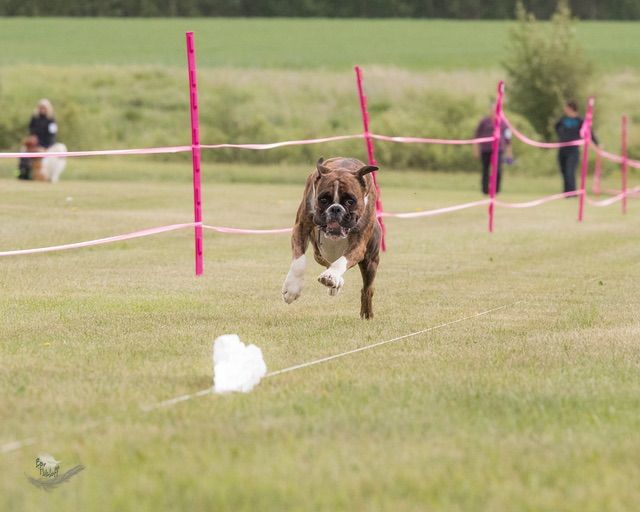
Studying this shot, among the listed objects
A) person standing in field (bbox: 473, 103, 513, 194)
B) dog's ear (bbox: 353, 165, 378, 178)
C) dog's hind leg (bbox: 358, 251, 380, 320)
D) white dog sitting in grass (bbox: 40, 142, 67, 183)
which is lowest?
white dog sitting in grass (bbox: 40, 142, 67, 183)

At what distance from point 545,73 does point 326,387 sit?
126ft

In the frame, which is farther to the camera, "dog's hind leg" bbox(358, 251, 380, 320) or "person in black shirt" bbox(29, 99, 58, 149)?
"person in black shirt" bbox(29, 99, 58, 149)

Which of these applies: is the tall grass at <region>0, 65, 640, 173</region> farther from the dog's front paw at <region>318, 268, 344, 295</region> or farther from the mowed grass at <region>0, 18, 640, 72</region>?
the dog's front paw at <region>318, 268, 344, 295</region>

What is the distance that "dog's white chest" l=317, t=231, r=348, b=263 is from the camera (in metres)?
8.75

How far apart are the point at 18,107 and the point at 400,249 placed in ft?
105

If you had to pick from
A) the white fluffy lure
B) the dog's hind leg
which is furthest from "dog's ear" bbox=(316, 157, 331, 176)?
the white fluffy lure

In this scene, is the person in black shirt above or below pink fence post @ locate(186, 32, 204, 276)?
below

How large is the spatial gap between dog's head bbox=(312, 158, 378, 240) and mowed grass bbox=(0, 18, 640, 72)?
177ft

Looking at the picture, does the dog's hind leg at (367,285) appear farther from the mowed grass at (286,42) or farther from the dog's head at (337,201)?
the mowed grass at (286,42)

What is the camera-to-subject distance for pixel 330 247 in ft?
29.0

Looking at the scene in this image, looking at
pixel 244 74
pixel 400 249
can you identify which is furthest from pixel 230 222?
pixel 244 74

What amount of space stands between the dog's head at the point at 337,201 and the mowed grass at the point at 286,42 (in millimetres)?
54067

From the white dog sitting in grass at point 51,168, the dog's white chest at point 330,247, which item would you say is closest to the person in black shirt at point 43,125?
the white dog sitting in grass at point 51,168

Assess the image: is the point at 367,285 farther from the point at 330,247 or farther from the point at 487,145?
the point at 487,145
